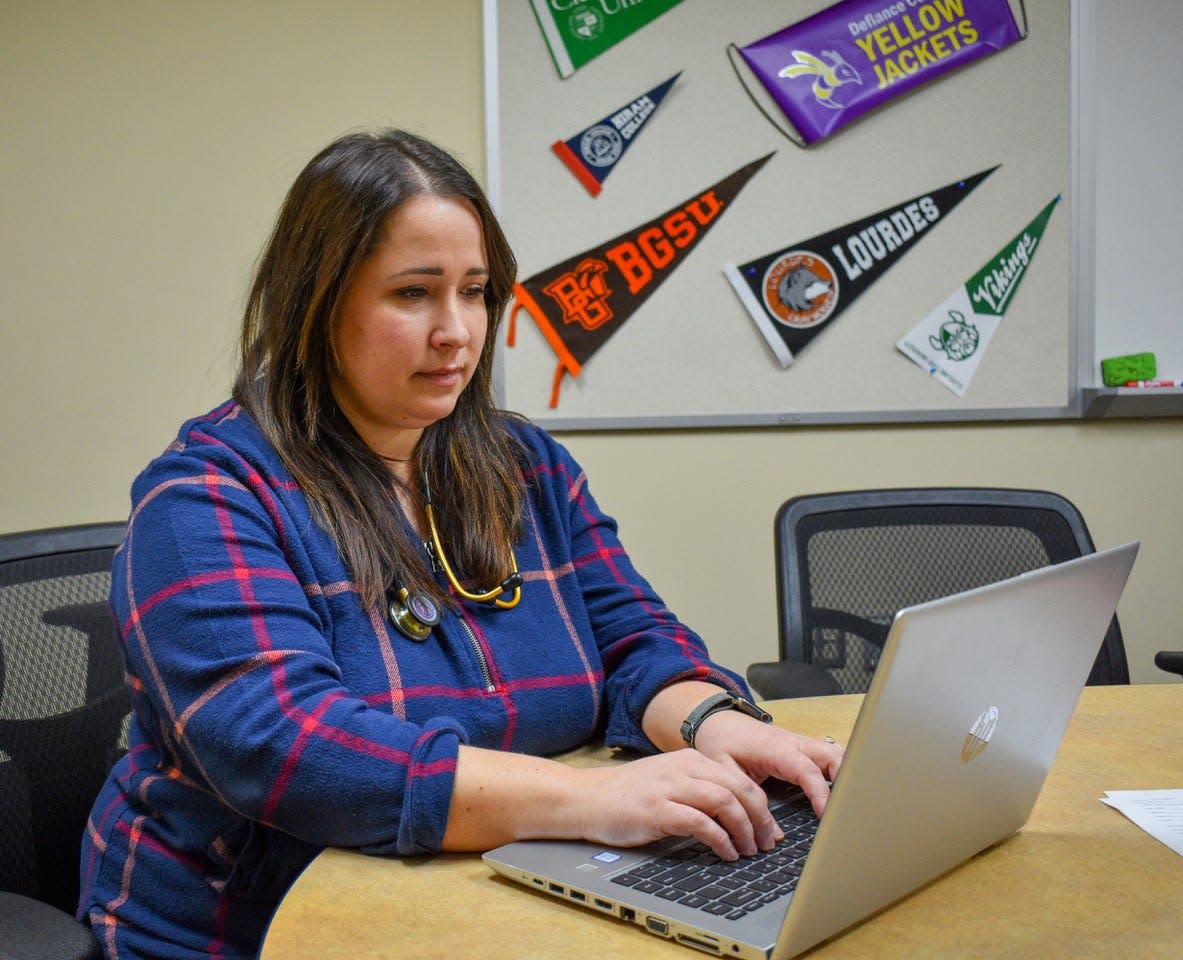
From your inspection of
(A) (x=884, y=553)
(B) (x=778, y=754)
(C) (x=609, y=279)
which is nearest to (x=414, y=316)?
(B) (x=778, y=754)

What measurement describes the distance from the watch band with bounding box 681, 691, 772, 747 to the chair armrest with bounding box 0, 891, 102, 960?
0.53 meters

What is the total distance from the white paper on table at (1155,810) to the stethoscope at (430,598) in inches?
23.4

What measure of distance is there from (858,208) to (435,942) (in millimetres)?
2162

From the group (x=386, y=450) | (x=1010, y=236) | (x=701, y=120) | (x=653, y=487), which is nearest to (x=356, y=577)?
(x=386, y=450)

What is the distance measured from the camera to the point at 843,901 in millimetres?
745

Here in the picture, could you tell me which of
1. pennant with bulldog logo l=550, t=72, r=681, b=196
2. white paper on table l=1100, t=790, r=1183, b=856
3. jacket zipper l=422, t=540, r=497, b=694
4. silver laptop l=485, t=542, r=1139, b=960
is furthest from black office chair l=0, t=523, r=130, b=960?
pennant with bulldog logo l=550, t=72, r=681, b=196

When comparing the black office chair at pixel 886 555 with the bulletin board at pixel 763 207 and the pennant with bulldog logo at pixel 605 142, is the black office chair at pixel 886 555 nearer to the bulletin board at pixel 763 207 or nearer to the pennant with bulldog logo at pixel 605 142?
the bulletin board at pixel 763 207

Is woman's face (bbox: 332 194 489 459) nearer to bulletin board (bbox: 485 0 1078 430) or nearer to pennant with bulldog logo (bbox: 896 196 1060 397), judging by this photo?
bulletin board (bbox: 485 0 1078 430)

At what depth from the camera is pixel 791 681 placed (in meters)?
1.63

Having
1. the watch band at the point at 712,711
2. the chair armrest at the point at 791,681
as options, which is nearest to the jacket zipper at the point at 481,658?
the watch band at the point at 712,711

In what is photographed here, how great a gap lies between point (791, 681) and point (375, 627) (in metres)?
0.70

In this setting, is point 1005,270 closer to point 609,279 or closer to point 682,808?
point 609,279

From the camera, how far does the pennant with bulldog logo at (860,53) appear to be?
2586 mm

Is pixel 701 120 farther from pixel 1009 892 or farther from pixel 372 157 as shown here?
pixel 1009 892
